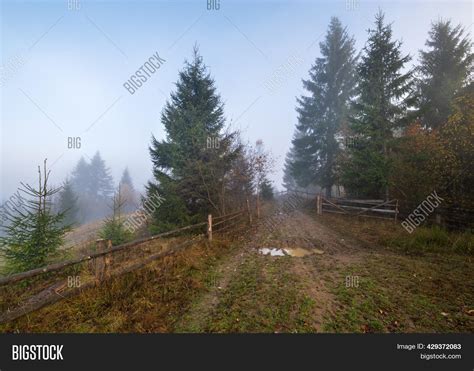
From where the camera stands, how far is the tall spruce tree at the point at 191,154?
387 inches

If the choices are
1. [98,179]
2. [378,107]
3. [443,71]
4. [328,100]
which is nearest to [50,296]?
[378,107]

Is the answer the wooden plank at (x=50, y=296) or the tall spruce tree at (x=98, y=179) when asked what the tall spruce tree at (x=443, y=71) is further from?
the tall spruce tree at (x=98, y=179)

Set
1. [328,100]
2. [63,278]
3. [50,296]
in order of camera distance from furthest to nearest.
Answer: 1. [328,100]
2. [63,278]
3. [50,296]

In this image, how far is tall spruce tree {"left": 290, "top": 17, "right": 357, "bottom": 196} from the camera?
18109 millimetres

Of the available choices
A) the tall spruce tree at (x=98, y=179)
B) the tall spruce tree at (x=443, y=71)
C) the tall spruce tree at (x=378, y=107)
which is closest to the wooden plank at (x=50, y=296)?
the tall spruce tree at (x=378, y=107)

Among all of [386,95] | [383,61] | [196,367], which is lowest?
[196,367]

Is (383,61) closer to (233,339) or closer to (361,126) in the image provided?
(361,126)

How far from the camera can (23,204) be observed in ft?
17.8

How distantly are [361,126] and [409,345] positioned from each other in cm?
1200

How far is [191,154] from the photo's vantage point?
33.6 feet

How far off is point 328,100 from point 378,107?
276 inches

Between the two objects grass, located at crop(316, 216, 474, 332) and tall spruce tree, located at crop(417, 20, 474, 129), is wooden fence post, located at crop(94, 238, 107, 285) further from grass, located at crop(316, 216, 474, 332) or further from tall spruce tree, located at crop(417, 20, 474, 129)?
tall spruce tree, located at crop(417, 20, 474, 129)

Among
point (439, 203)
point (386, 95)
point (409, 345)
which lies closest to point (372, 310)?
point (409, 345)

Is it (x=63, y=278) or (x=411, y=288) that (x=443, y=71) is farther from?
(x=63, y=278)
